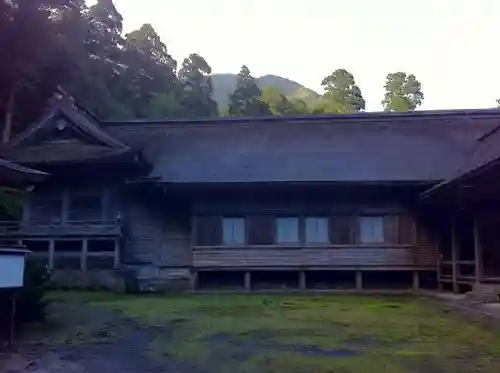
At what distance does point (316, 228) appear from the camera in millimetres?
20453

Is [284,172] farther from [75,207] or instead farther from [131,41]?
[131,41]

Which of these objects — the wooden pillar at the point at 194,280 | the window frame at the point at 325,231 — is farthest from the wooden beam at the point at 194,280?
Result: the window frame at the point at 325,231

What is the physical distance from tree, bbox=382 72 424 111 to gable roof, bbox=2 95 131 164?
132 ft

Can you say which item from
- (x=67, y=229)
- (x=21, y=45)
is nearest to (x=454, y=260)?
(x=67, y=229)

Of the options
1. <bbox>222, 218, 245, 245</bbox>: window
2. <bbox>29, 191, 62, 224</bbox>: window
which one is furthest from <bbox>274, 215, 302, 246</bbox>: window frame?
<bbox>29, 191, 62, 224</bbox>: window

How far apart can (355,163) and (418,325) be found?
35.8ft

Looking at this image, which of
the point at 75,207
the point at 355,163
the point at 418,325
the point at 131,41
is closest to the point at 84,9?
the point at 131,41

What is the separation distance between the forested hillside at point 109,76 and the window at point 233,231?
11.8m

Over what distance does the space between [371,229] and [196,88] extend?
3489 cm

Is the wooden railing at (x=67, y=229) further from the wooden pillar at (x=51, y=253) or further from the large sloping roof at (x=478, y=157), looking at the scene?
the large sloping roof at (x=478, y=157)

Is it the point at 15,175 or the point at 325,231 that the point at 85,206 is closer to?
the point at 325,231

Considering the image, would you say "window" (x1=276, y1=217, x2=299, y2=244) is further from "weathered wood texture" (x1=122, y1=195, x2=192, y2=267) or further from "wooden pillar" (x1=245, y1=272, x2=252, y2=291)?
"weathered wood texture" (x1=122, y1=195, x2=192, y2=267)

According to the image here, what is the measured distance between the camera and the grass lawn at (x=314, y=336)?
7.41 meters

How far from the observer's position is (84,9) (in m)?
45.3
